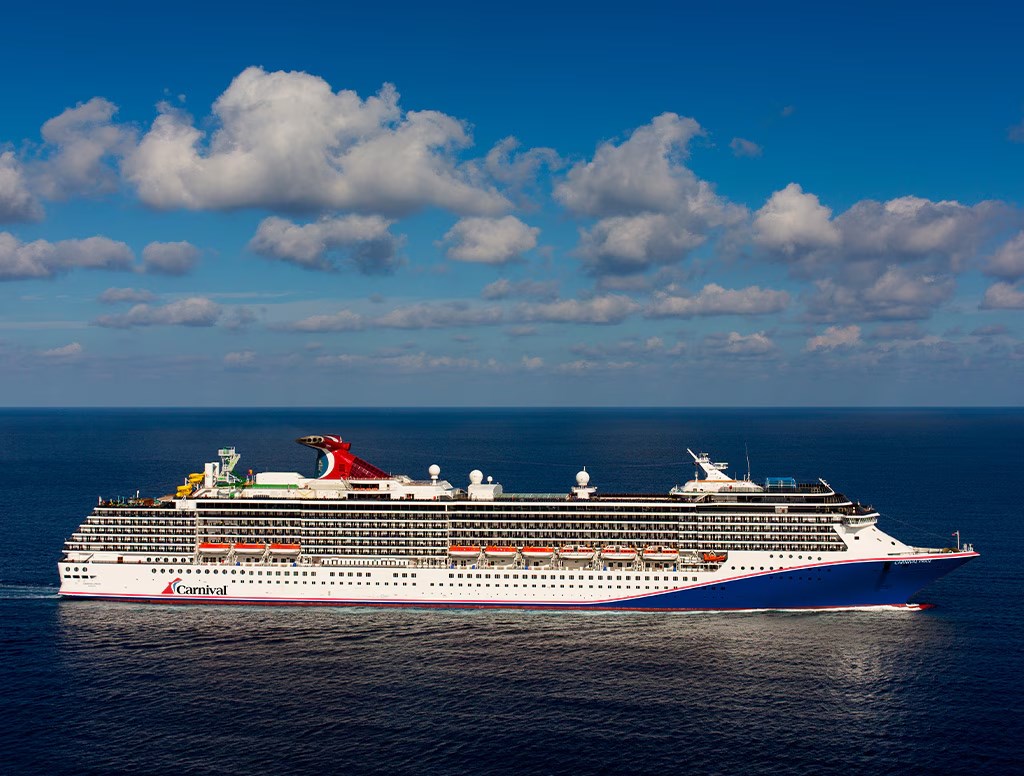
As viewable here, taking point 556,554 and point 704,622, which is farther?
point 556,554

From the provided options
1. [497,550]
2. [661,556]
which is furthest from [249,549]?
[661,556]

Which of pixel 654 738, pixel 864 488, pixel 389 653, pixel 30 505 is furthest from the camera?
pixel 864 488

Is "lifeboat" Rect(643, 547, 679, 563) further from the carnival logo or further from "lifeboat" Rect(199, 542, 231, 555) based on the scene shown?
"lifeboat" Rect(199, 542, 231, 555)

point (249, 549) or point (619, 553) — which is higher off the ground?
point (249, 549)

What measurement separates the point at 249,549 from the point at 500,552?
1810 centimetres

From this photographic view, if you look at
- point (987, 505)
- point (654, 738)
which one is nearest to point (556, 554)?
point (654, 738)

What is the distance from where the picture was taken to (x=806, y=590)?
190 ft

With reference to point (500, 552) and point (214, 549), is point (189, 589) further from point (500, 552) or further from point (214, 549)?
point (500, 552)

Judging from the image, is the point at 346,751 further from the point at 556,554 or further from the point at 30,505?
the point at 30,505

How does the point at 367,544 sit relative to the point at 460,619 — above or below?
above

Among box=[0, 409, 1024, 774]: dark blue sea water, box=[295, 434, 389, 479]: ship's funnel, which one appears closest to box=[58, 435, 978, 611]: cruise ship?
box=[0, 409, 1024, 774]: dark blue sea water

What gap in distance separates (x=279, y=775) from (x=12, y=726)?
14.6 m

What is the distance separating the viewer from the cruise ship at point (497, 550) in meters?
58.2

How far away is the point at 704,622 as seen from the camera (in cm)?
5616
